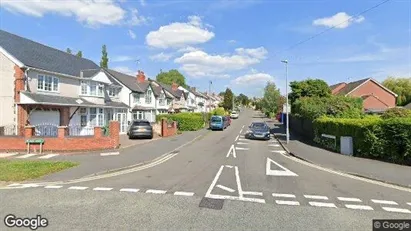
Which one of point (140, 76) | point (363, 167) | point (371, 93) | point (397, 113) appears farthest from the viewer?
point (371, 93)

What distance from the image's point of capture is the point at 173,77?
105 m

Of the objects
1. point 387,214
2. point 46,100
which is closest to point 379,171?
point 387,214

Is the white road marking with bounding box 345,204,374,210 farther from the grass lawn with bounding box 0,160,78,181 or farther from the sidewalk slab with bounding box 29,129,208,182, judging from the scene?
the grass lawn with bounding box 0,160,78,181

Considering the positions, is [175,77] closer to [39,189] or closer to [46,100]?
[46,100]

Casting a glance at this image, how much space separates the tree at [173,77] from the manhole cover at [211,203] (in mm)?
96606

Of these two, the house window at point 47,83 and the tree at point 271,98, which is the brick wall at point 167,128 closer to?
the house window at point 47,83

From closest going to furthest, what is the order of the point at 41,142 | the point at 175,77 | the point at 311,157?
the point at 311,157
the point at 41,142
the point at 175,77

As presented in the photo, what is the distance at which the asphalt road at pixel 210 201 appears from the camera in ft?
20.1

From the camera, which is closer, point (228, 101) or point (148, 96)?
point (148, 96)

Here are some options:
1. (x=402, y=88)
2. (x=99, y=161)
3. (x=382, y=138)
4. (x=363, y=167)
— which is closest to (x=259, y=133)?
(x=382, y=138)

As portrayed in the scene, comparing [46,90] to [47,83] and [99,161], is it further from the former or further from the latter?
[99,161]

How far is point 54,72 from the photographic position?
78.8 ft

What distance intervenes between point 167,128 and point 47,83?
10700 mm

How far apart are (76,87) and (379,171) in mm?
24183
